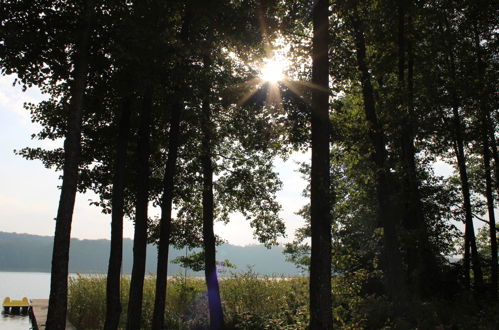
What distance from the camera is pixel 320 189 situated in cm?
827

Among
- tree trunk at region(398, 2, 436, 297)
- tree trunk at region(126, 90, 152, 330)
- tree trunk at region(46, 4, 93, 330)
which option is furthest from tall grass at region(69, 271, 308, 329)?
tree trunk at region(46, 4, 93, 330)

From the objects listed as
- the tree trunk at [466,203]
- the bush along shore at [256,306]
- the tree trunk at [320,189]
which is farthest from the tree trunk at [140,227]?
the tree trunk at [466,203]

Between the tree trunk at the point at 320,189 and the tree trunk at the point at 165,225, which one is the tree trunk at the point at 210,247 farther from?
the tree trunk at the point at 320,189

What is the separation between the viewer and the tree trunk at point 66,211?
26.3 ft

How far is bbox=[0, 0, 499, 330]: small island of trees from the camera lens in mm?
9125

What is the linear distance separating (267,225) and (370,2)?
859 cm

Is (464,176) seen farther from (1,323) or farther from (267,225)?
(1,323)

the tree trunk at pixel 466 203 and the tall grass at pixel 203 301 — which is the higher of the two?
the tree trunk at pixel 466 203

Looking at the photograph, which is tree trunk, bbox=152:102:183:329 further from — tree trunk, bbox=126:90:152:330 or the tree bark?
tree trunk, bbox=126:90:152:330

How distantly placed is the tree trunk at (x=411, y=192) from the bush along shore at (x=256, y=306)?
1363mm

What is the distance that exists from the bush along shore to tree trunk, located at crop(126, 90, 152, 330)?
410 centimetres

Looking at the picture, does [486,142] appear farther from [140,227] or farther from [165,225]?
[140,227]

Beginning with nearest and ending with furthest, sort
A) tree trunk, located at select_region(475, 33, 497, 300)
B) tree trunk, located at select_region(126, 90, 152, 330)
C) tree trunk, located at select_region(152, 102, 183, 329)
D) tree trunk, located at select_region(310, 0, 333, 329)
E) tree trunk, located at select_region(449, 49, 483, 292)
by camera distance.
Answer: tree trunk, located at select_region(310, 0, 333, 329)
tree trunk, located at select_region(126, 90, 152, 330)
tree trunk, located at select_region(152, 102, 183, 329)
tree trunk, located at select_region(475, 33, 497, 300)
tree trunk, located at select_region(449, 49, 483, 292)

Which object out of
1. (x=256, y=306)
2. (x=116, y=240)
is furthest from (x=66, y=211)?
(x=256, y=306)
